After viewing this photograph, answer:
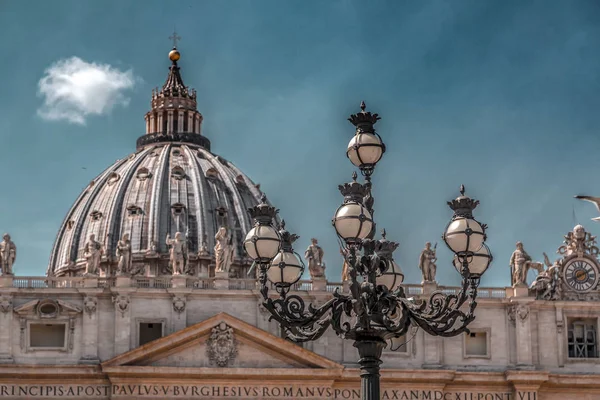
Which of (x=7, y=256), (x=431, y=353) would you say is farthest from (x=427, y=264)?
(x=7, y=256)

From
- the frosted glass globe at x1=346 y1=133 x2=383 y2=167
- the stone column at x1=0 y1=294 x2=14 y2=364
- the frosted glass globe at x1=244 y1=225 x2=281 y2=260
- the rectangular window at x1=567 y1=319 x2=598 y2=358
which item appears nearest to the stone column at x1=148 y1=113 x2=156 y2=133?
the stone column at x1=0 y1=294 x2=14 y2=364

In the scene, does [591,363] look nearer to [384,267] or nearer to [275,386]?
[275,386]

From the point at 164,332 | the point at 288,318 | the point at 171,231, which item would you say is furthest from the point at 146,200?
the point at 288,318

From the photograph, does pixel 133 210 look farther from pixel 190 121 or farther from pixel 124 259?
pixel 124 259

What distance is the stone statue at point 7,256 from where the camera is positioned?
80000 mm

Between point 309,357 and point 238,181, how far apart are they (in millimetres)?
61100

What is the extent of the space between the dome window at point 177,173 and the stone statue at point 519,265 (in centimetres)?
5834

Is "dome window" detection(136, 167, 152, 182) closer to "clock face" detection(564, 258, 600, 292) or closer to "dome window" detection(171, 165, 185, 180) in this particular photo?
"dome window" detection(171, 165, 185, 180)

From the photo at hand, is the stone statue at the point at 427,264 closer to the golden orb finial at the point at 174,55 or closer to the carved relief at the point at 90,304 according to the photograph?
the carved relief at the point at 90,304

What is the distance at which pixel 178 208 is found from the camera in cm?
13412

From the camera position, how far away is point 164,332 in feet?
263

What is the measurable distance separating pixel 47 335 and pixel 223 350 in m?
9.10

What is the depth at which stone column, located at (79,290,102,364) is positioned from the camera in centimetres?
7950

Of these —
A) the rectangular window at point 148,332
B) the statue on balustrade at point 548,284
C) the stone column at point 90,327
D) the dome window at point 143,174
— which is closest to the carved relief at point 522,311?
the statue on balustrade at point 548,284
